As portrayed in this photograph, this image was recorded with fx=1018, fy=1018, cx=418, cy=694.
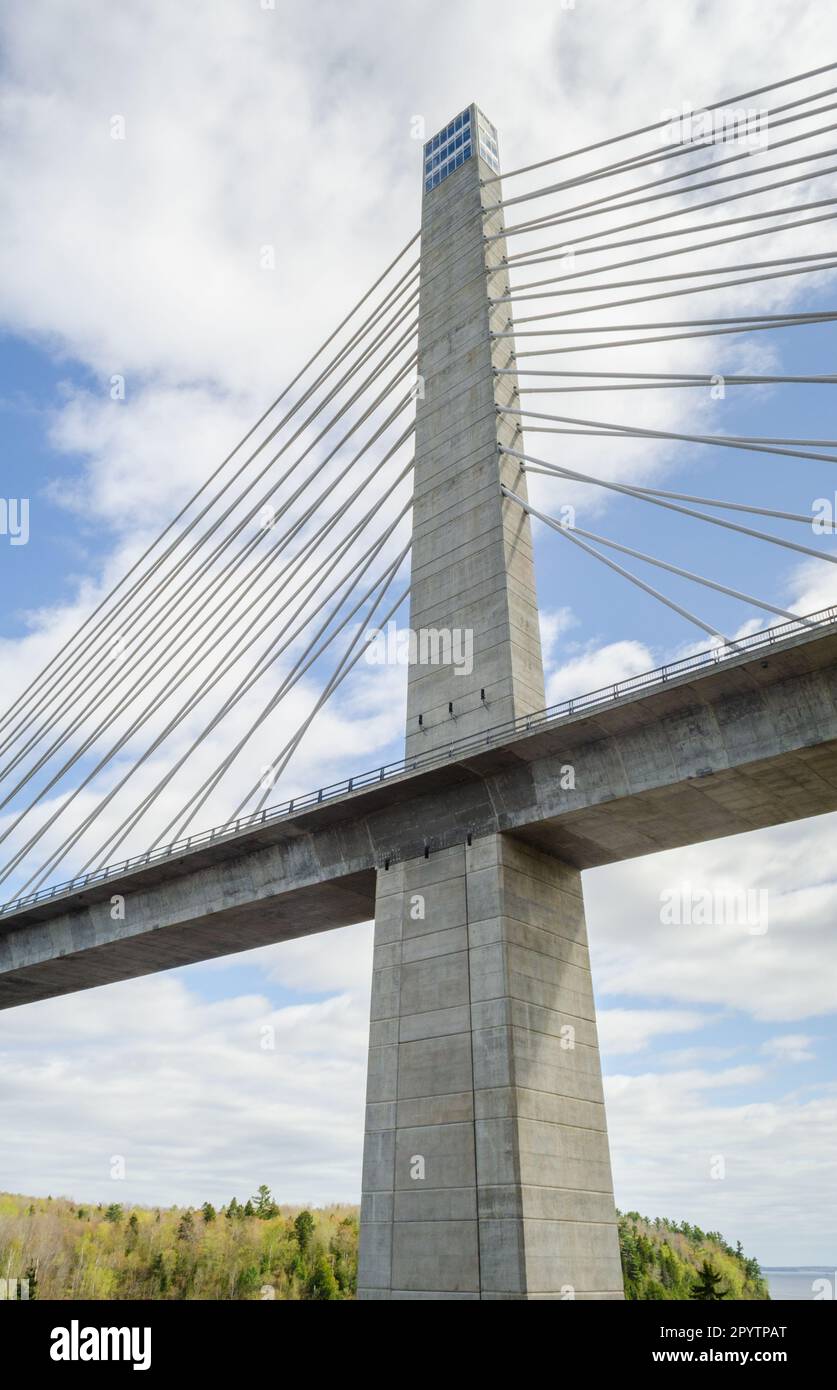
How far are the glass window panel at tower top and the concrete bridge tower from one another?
11.1m

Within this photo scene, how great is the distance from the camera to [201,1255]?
9575cm

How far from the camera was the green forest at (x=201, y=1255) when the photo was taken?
8800 centimetres

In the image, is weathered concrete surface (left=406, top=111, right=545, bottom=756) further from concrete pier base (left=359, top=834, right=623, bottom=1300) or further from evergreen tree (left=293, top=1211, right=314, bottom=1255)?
evergreen tree (left=293, top=1211, right=314, bottom=1255)

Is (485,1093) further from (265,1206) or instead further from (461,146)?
(265,1206)

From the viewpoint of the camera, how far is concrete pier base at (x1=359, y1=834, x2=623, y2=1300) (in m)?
20.1

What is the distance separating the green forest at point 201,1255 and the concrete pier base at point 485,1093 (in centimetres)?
7197

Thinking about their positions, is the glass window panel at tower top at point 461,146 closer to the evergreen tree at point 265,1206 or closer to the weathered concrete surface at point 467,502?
the weathered concrete surface at point 467,502

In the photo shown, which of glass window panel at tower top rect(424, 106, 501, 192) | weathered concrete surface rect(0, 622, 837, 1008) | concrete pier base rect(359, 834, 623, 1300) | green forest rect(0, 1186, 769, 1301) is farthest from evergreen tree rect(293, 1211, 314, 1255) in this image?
glass window panel at tower top rect(424, 106, 501, 192)

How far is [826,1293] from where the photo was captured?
20578 millimetres

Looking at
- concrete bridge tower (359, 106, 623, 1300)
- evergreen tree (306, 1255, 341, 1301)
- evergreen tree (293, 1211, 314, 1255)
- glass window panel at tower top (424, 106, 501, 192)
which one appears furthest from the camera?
evergreen tree (293, 1211, 314, 1255)

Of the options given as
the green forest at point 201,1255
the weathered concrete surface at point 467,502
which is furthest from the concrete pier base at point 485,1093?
the green forest at point 201,1255

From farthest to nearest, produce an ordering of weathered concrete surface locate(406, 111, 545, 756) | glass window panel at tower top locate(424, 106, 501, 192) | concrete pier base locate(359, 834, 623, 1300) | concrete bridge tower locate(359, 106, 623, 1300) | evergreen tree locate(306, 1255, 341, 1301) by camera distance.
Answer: evergreen tree locate(306, 1255, 341, 1301)
glass window panel at tower top locate(424, 106, 501, 192)
weathered concrete surface locate(406, 111, 545, 756)
concrete bridge tower locate(359, 106, 623, 1300)
concrete pier base locate(359, 834, 623, 1300)
